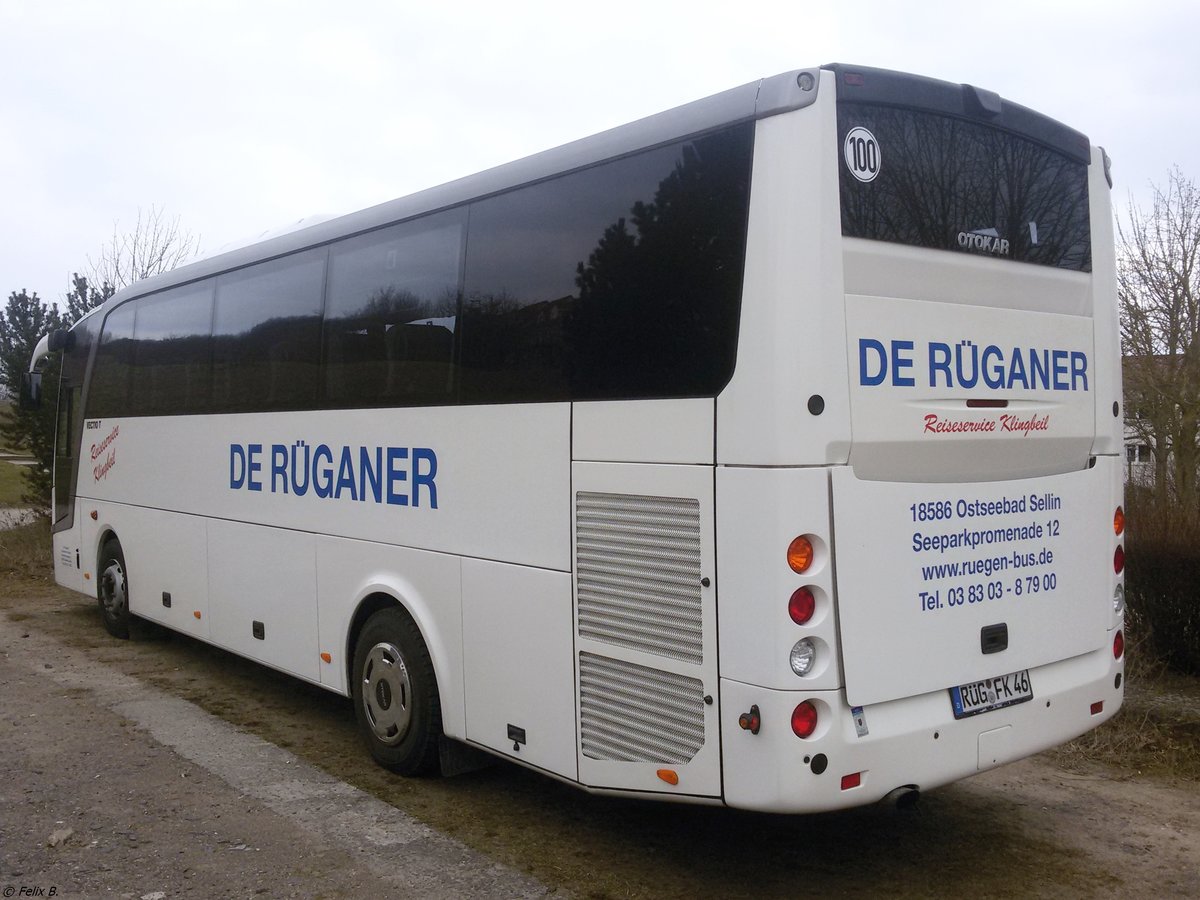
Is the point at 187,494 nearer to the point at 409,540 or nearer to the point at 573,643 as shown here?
the point at 409,540

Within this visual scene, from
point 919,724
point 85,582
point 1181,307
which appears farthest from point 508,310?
point 1181,307

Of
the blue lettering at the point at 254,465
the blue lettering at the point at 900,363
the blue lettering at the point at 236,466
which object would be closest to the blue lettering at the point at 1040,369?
the blue lettering at the point at 900,363

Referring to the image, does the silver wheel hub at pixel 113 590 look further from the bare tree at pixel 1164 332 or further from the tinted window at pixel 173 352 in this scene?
the bare tree at pixel 1164 332

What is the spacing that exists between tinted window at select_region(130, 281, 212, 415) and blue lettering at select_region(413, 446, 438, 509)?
10.4ft

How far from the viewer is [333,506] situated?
6863 mm

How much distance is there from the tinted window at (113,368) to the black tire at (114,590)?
4.26 ft

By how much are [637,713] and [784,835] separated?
1332 mm

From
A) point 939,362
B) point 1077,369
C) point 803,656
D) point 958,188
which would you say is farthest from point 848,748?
point 958,188

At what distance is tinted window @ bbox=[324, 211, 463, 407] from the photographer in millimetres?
5941

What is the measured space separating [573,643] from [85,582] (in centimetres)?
789

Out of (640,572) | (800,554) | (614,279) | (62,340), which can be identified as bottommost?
(640,572)

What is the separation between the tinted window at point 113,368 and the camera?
33.0ft

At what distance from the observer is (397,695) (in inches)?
244

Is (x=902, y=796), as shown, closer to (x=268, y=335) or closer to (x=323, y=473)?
(x=323, y=473)
